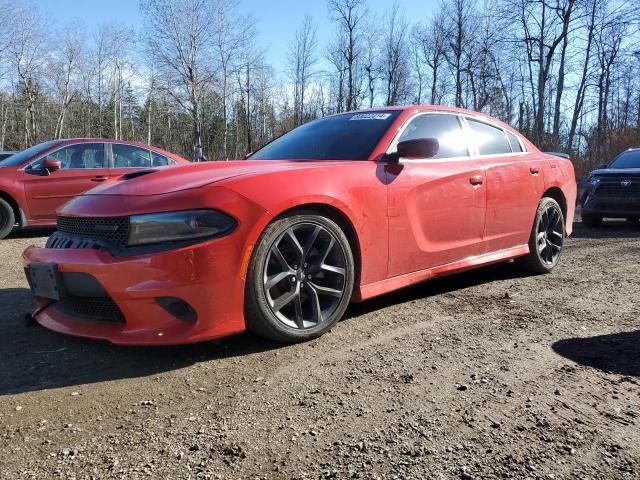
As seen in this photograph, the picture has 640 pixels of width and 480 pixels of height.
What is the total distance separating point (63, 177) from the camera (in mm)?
7523

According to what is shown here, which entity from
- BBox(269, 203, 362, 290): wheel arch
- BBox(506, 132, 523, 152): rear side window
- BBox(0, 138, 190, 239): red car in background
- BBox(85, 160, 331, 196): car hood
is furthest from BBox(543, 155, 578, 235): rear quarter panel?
BBox(0, 138, 190, 239): red car in background

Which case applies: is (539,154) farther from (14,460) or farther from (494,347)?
(14,460)

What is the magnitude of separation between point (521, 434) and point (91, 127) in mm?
65569

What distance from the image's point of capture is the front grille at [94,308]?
2602 millimetres

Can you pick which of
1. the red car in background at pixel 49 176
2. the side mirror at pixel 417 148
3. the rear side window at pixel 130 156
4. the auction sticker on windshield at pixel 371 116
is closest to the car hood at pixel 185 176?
the side mirror at pixel 417 148

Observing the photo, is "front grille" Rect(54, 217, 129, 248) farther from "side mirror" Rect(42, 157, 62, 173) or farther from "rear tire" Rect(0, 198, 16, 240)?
"rear tire" Rect(0, 198, 16, 240)

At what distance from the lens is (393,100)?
47.4 meters

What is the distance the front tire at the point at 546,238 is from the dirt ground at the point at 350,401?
1234mm

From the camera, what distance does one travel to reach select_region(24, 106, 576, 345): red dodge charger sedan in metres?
2.51

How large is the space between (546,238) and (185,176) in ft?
12.0

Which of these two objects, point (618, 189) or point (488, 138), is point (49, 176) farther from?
point (618, 189)

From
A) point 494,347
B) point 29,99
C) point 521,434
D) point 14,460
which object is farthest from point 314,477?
point 29,99

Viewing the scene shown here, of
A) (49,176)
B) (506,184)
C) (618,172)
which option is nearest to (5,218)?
(49,176)

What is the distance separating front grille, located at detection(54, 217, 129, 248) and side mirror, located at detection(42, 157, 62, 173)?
5.13m
